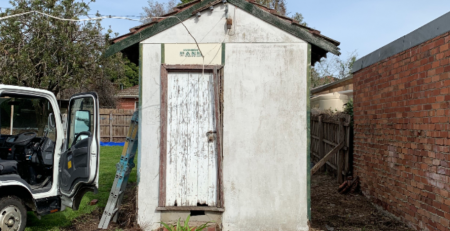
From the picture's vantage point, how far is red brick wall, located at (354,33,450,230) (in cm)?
478

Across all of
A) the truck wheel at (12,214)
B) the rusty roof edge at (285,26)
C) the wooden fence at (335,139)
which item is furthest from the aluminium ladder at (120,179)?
the wooden fence at (335,139)

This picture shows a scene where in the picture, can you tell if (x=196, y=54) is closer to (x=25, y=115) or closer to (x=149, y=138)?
(x=149, y=138)

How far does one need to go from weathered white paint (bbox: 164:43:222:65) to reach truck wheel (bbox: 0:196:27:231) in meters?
2.88

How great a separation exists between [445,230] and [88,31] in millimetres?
16052

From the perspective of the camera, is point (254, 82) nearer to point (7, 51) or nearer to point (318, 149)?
point (318, 149)

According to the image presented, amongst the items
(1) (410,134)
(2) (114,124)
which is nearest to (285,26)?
(1) (410,134)

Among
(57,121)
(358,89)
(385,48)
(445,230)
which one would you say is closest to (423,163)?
(445,230)

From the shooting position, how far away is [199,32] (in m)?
5.57

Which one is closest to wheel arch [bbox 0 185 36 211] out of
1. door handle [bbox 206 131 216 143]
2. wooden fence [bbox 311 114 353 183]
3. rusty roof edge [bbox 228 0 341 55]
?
door handle [bbox 206 131 216 143]

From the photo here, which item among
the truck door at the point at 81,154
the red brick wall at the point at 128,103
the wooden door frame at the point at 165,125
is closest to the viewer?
the truck door at the point at 81,154

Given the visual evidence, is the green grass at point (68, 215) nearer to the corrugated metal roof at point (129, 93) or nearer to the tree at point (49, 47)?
the tree at point (49, 47)

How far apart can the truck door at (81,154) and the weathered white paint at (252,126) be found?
28.2 inches

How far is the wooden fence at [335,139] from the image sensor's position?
870 cm

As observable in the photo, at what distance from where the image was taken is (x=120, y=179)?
5785 mm
